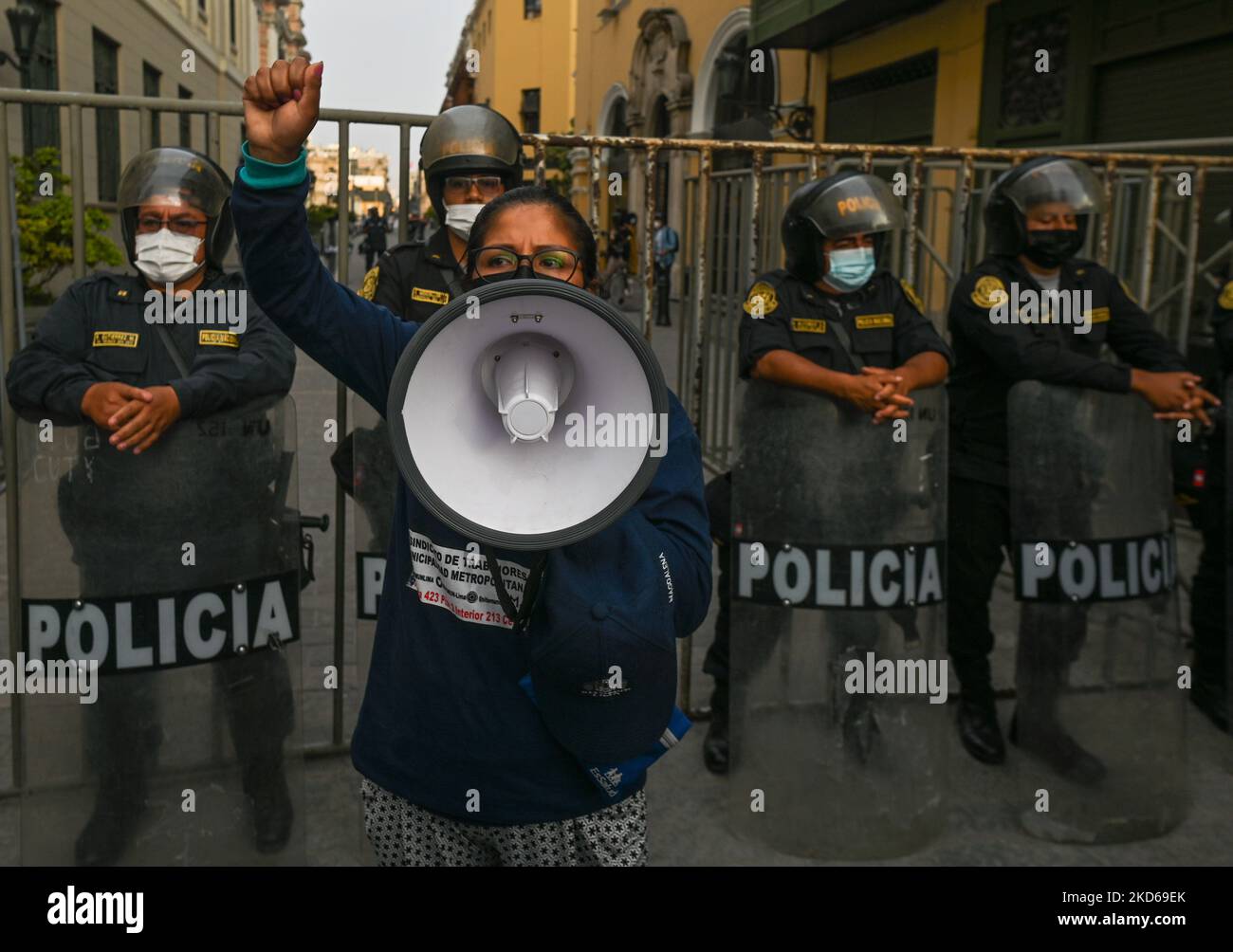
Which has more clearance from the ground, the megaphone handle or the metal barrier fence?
the metal barrier fence

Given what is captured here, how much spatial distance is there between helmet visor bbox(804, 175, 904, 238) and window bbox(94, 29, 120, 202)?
44.6 ft

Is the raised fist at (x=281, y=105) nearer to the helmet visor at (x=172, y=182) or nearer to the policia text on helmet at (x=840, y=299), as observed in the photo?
the helmet visor at (x=172, y=182)

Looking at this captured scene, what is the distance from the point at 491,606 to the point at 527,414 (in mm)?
376

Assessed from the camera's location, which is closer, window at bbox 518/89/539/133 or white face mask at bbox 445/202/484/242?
white face mask at bbox 445/202/484/242

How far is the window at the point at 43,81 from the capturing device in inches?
516

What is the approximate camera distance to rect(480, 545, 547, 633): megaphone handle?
1.49 metres

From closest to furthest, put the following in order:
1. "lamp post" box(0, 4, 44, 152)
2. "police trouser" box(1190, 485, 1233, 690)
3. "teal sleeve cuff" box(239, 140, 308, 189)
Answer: "teal sleeve cuff" box(239, 140, 308, 189) → "police trouser" box(1190, 485, 1233, 690) → "lamp post" box(0, 4, 44, 152)

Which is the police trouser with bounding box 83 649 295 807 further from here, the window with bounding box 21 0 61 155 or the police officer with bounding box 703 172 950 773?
the window with bounding box 21 0 61 155

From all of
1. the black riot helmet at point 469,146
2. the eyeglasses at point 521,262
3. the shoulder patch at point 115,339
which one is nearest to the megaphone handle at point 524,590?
the eyeglasses at point 521,262

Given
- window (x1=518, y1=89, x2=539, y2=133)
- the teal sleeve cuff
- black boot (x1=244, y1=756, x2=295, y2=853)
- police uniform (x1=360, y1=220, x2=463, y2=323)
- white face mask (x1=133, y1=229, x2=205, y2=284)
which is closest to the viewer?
the teal sleeve cuff

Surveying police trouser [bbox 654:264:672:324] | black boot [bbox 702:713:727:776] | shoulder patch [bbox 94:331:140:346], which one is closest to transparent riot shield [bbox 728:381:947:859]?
black boot [bbox 702:713:727:776]

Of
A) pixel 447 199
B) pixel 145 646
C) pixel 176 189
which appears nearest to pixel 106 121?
pixel 447 199
